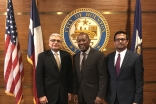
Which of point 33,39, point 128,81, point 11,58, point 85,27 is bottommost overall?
point 128,81

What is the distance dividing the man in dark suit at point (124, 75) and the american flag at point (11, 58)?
141 centimetres

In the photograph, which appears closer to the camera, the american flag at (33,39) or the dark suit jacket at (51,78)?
the dark suit jacket at (51,78)

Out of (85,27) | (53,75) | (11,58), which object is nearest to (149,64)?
(85,27)

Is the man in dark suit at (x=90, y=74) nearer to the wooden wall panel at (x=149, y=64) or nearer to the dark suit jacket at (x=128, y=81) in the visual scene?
the dark suit jacket at (x=128, y=81)

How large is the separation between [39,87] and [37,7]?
1.36m

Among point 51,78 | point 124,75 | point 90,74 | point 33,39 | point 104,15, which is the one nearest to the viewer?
point 124,75

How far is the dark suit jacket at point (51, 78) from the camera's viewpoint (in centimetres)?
233

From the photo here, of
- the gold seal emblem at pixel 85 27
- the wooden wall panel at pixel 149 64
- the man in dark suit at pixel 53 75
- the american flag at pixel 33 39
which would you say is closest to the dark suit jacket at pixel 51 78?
the man in dark suit at pixel 53 75

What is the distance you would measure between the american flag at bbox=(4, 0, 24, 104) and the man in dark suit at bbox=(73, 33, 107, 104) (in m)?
0.99

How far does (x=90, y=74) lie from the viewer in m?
2.25

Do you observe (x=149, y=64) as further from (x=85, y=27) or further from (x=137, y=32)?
(x=85, y=27)

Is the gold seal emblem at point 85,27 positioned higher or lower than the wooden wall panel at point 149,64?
higher

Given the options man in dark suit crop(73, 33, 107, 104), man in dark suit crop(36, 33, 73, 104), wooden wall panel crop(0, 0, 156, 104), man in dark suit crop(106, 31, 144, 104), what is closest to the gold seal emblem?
wooden wall panel crop(0, 0, 156, 104)

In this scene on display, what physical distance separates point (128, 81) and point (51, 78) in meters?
0.98
